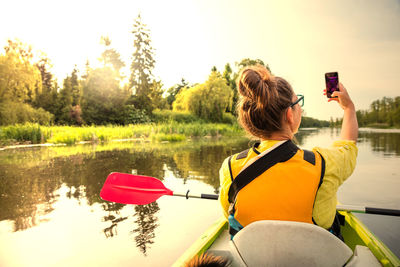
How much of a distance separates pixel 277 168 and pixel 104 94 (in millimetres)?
23586

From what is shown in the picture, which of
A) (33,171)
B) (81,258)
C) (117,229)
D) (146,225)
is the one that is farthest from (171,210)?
(33,171)

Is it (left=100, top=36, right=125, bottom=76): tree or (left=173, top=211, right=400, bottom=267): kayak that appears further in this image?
(left=100, top=36, right=125, bottom=76): tree

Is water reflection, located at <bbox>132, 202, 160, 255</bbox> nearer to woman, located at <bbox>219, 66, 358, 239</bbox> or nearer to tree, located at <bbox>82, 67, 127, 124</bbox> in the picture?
woman, located at <bbox>219, 66, 358, 239</bbox>

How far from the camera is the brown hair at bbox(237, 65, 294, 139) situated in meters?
1.19

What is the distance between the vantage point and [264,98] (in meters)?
1.18

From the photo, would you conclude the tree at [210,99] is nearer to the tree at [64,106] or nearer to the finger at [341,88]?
the tree at [64,106]

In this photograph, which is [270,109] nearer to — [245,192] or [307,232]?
[245,192]

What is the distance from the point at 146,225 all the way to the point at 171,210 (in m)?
0.57

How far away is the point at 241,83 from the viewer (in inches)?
49.5

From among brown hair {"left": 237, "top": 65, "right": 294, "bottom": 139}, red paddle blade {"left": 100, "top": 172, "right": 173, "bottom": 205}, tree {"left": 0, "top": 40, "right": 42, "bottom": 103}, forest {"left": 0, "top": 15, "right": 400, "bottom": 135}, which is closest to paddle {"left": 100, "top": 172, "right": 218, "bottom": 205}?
red paddle blade {"left": 100, "top": 172, "right": 173, "bottom": 205}

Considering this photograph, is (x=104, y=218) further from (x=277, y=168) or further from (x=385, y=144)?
(x=385, y=144)

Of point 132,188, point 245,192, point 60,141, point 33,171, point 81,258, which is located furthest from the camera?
point 60,141

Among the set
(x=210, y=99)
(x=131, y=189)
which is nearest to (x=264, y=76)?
(x=131, y=189)

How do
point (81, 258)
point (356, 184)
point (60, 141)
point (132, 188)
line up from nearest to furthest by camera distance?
point (81, 258) → point (132, 188) → point (356, 184) → point (60, 141)
